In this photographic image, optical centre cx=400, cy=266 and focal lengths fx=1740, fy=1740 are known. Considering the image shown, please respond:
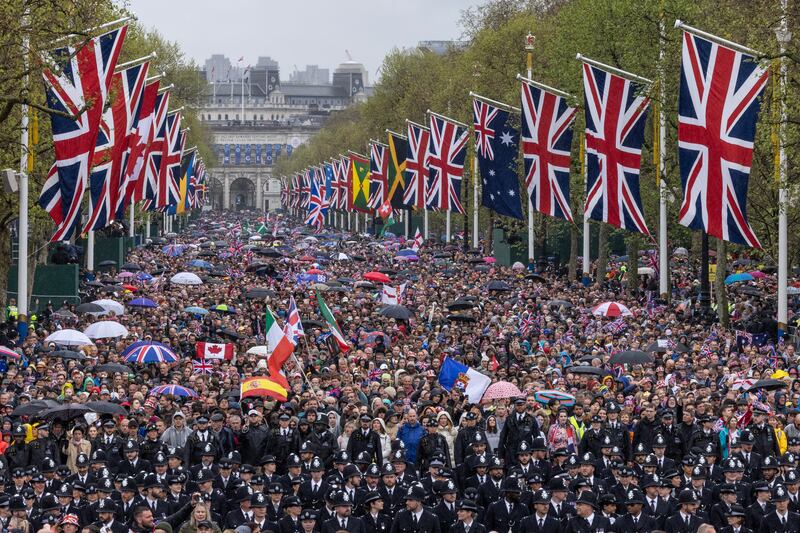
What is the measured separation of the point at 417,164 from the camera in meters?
65.7

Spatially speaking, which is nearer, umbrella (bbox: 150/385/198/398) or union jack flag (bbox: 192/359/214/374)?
umbrella (bbox: 150/385/198/398)

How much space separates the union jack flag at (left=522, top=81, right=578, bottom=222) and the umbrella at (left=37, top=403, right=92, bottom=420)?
A: 21.5 meters

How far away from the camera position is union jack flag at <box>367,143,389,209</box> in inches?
3059

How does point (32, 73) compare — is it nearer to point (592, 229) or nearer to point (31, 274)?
point (31, 274)

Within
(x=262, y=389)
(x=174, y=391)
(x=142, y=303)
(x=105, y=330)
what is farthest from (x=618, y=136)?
(x=262, y=389)

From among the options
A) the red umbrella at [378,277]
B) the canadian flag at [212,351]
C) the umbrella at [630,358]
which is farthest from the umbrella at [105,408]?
the red umbrella at [378,277]

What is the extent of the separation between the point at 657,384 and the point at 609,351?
265 inches

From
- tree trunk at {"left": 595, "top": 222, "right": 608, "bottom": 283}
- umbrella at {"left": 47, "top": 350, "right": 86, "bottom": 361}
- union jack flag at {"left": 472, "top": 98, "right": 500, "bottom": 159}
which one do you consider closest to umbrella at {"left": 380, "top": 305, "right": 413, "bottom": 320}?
umbrella at {"left": 47, "top": 350, "right": 86, "bottom": 361}

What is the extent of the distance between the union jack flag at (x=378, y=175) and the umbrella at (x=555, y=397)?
5127cm

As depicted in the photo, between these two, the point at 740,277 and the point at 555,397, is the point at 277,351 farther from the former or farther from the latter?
the point at 740,277

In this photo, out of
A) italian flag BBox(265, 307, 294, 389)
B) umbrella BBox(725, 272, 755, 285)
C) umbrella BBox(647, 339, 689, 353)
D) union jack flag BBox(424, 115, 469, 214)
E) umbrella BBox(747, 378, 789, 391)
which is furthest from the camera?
union jack flag BBox(424, 115, 469, 214)

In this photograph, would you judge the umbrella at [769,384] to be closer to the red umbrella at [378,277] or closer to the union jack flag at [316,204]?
the red umbrella at [378,277]

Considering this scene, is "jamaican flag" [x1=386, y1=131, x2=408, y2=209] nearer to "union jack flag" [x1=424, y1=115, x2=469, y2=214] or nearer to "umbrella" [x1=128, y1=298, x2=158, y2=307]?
"union jack flag" [x1=424, y1=115, x2=469, y2=214]

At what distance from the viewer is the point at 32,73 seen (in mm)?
32906
